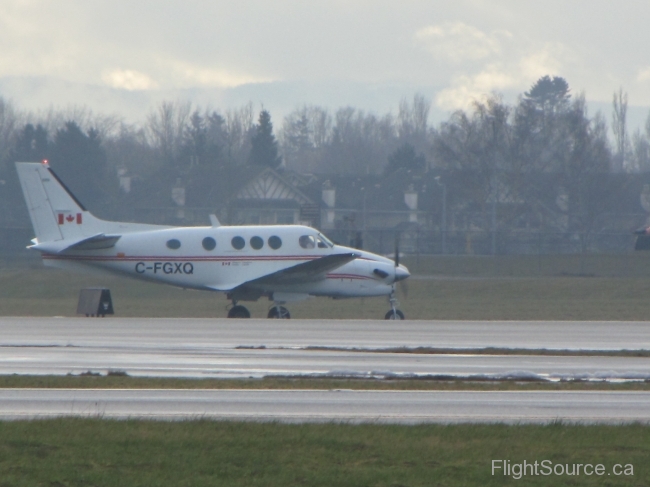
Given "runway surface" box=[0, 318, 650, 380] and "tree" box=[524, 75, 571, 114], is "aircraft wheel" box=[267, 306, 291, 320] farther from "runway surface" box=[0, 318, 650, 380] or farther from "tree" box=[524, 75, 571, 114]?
"tree" box=[524, 75, 571, 114]

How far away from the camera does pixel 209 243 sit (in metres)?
29.2

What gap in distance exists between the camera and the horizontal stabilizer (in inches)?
1099

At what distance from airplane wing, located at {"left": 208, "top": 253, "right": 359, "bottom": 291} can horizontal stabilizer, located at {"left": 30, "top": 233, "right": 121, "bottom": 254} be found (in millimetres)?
3516

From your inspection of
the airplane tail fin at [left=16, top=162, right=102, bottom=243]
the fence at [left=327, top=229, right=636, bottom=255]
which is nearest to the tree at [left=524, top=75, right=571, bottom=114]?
the fence at [left=327, top=229, right=636, bottom=255]

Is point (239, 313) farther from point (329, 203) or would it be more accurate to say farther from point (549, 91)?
point (549, 91)

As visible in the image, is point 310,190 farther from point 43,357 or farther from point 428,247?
point 43,357

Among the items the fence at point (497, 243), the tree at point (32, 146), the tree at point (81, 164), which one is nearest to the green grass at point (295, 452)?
the fence at point (497, 243)

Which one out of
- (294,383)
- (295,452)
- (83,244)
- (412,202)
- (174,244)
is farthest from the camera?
(412,202)

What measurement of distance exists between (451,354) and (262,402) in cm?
768

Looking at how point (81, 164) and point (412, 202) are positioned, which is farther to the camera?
point (412, 202)

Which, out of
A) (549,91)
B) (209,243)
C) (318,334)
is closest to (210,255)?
(209,243)

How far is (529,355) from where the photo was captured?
61.7 ft

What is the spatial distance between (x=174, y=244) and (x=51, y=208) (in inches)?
144

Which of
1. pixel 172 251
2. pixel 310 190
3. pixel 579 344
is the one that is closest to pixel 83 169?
pixel 310 190
